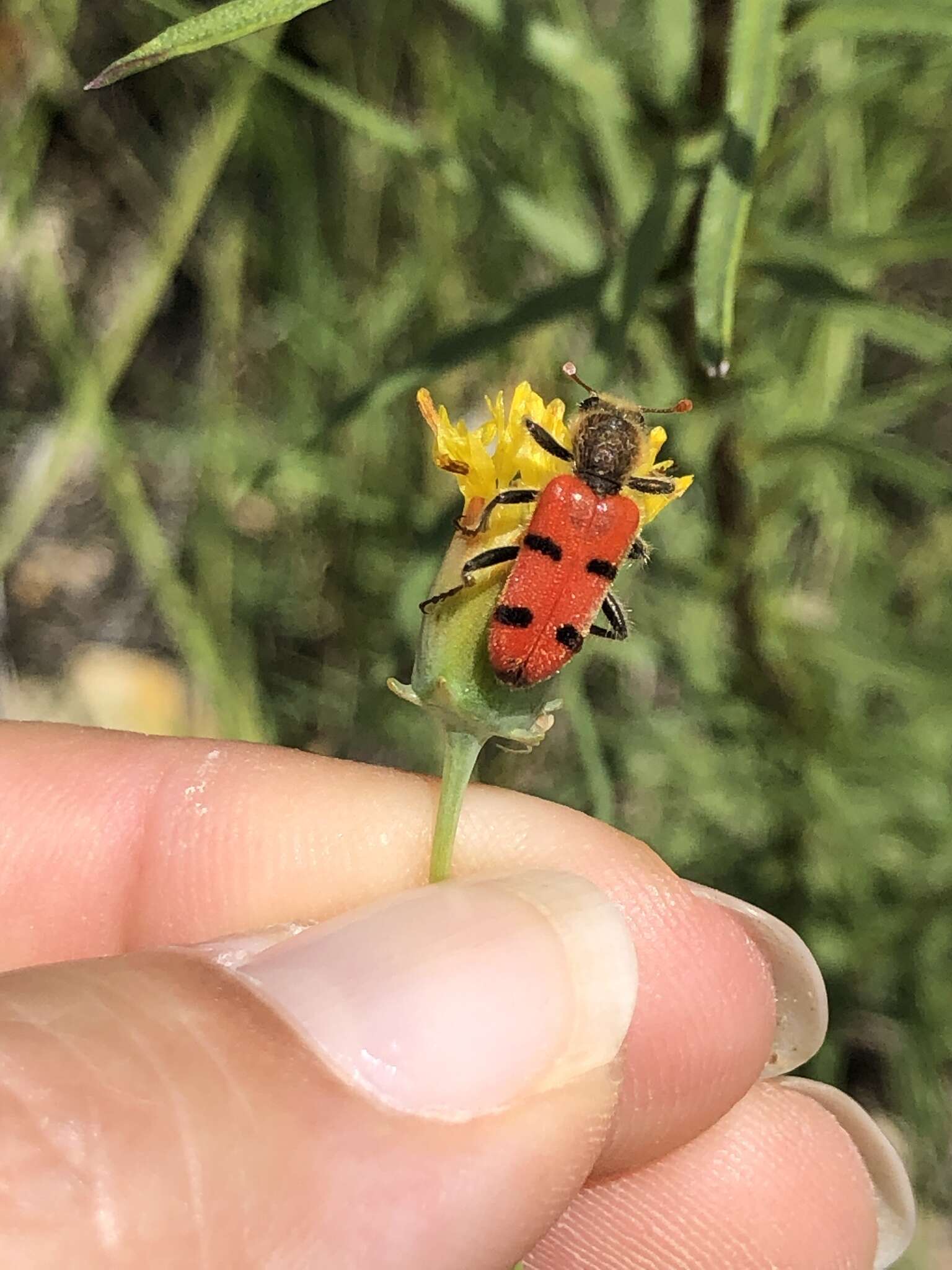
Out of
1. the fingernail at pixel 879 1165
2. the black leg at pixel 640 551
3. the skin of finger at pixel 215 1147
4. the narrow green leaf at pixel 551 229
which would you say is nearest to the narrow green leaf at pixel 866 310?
the narrow green leaf at pixel 551 229

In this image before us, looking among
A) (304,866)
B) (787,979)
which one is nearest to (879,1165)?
(787,979)

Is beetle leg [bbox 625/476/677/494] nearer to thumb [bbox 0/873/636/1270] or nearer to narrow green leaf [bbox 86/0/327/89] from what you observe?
thumb [bbox 0/873/636/1270]

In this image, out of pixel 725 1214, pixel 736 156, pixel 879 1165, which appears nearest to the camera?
pixel 736 156

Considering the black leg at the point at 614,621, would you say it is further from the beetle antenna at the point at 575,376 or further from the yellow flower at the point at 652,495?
the beetle antenna at the point at 575,376

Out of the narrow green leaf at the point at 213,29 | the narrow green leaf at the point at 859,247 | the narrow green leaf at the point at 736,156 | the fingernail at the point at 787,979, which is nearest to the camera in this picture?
the narrow green leaf at the point at 213,29

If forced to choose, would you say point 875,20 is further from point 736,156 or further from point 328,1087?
point 328,1087

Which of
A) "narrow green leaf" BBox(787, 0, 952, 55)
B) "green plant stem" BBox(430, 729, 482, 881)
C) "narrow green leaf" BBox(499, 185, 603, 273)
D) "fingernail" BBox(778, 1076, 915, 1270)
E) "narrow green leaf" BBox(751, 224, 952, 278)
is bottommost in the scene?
"fingernail" BBox(778, 1076, 915, 1270)

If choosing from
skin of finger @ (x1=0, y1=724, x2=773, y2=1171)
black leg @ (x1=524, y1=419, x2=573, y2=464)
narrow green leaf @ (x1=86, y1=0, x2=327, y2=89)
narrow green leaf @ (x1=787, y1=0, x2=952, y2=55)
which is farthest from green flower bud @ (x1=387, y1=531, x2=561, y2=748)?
narrow green leaf @ (x1=787, y1=0, x2=952, y2=55)
